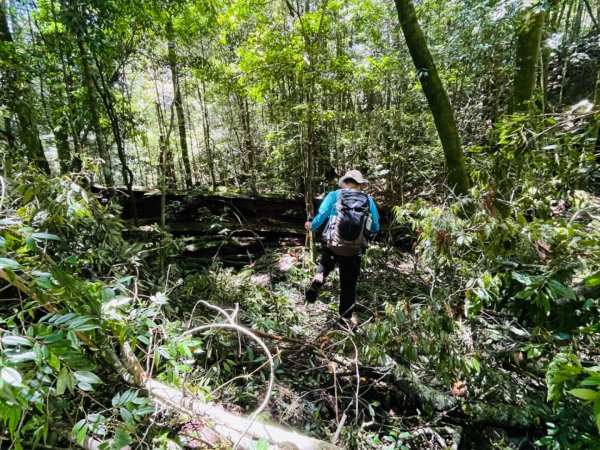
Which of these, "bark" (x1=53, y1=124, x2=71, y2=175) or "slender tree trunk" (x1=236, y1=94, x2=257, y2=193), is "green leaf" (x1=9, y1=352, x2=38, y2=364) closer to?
"bark" (x1=53, y1=124, x2=71, y2=175)

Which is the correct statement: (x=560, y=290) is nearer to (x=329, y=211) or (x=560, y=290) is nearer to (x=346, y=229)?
(x=346, y=229)

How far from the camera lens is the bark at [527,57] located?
10.9ft

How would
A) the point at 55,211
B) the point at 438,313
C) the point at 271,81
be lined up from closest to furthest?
the point at 55,211
the point at 438,313
the point at 271,81

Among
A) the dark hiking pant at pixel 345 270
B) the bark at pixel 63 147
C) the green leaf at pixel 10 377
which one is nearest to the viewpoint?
the green leaf at pixel 10 377

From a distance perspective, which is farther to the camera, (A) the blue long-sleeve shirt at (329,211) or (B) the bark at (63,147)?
(B) the bark at (63,147)

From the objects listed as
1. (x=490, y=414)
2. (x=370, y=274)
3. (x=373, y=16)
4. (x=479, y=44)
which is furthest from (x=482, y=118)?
(x=490, y=414)

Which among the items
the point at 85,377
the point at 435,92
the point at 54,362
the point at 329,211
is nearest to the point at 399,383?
the point at 329,211

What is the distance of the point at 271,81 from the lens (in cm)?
550

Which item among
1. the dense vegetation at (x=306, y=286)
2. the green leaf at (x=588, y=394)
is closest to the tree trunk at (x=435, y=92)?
the dense vegetation at (x=306, y=286)

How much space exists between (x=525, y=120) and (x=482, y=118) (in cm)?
683

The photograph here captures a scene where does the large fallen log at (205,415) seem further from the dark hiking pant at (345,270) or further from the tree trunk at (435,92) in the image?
the tree trunk at (435,92)

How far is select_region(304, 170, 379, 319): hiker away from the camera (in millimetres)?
3619

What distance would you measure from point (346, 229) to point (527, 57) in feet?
8.77

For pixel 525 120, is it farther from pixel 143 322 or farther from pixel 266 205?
pixel 266 205
